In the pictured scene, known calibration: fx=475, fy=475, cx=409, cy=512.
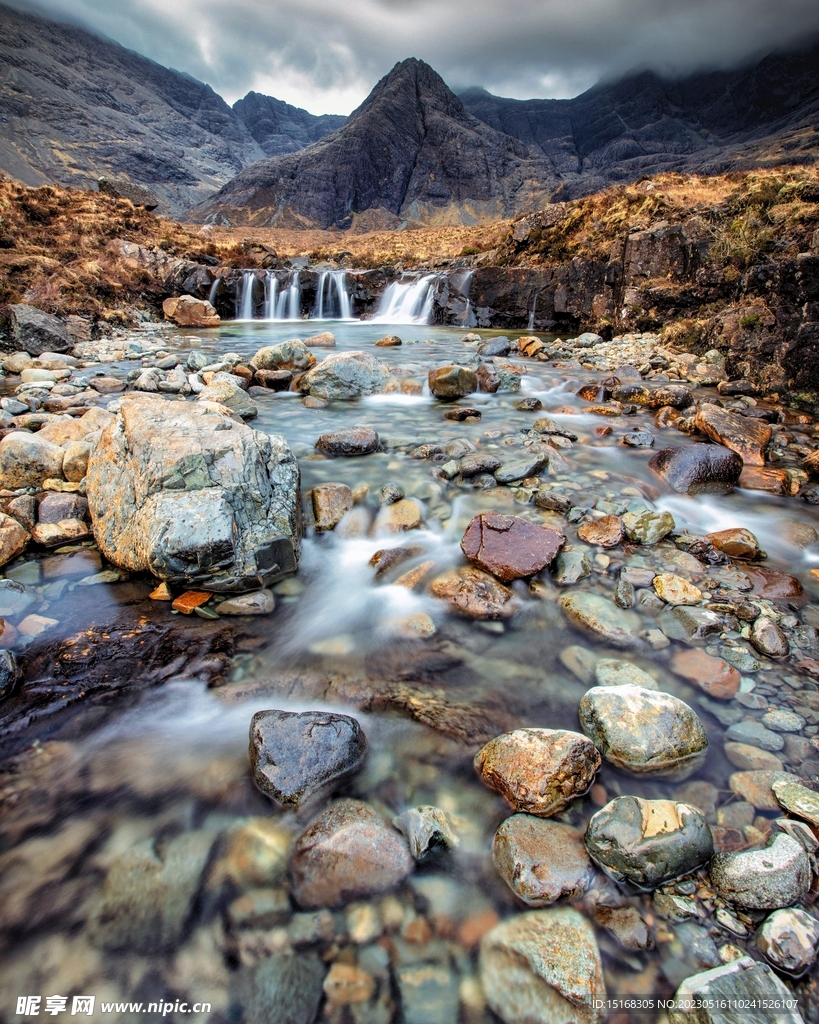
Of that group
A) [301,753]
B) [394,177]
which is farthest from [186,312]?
[394,177]

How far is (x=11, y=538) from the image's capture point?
12.0 feet

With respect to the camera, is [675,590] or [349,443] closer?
[675,590]

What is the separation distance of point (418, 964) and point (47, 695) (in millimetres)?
2337

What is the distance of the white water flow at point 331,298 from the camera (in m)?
23.6

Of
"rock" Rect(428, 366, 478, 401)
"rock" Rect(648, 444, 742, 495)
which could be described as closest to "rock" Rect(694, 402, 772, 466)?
"rock" Rect(648, 444, 742, 495)

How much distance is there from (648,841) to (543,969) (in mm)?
596

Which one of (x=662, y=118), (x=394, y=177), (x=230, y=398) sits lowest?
(x=230, y=398)

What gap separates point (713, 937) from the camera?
66.3 inches

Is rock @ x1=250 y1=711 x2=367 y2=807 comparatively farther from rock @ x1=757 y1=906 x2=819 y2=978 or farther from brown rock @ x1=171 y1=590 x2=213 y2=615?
rock @ x1=757 y1=906 x2=819 y2=978

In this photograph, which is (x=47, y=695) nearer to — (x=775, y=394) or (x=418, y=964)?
(x=418, y=964)

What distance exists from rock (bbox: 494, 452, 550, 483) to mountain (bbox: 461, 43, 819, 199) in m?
109

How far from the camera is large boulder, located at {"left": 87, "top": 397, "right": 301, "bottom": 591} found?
337cm

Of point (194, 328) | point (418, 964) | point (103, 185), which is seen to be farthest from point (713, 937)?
point (103, 185)

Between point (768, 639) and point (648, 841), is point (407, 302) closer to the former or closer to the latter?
point (768, 639)
